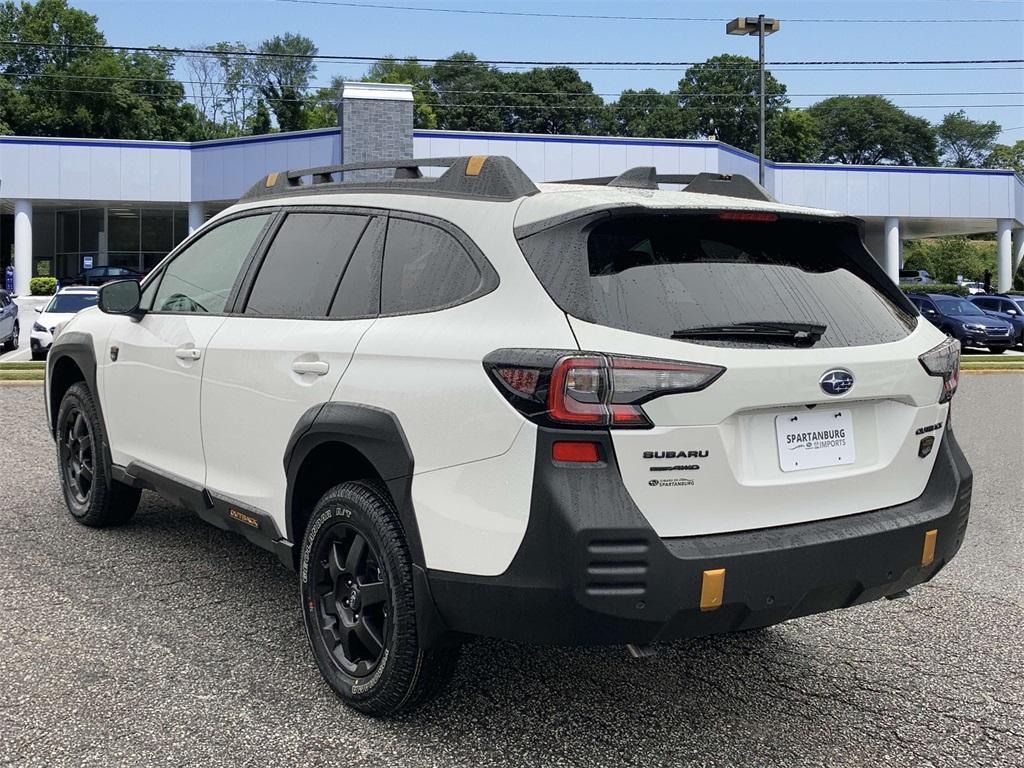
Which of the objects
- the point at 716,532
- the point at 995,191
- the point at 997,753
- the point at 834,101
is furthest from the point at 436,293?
the point at 834,101

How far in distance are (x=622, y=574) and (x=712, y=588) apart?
0.27 meters

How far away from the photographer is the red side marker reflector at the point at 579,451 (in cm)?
268

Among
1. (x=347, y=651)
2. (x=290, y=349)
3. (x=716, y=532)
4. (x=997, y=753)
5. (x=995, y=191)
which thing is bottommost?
(x=997, y=753)

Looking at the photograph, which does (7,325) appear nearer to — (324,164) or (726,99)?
(324,164)

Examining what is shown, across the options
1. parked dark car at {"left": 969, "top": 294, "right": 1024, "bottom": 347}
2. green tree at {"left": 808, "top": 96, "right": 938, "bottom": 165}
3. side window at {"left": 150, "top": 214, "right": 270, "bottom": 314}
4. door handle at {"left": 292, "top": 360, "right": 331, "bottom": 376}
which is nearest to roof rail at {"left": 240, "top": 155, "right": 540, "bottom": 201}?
side window at {"left": 150, "top": 214, "right": 270, "bottom": 314}

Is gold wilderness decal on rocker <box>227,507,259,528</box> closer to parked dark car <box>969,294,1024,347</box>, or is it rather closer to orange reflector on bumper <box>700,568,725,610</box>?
orange reflector on bumper <box>700,568,725,610</box>

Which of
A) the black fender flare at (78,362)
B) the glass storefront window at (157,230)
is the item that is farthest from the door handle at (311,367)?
the glass storefront window at (157,230)

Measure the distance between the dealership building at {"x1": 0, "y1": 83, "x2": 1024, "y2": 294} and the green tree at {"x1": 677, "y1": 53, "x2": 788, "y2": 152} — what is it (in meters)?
48.9

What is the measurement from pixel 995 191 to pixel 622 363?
4827cm

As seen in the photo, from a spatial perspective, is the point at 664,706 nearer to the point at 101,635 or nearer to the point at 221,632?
the point at 221,632

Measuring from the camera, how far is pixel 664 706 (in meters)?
3.49

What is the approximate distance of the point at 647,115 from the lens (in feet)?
324

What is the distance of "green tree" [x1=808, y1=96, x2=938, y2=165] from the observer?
110 m

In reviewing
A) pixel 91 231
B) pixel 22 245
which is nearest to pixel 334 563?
pixel 22 245
